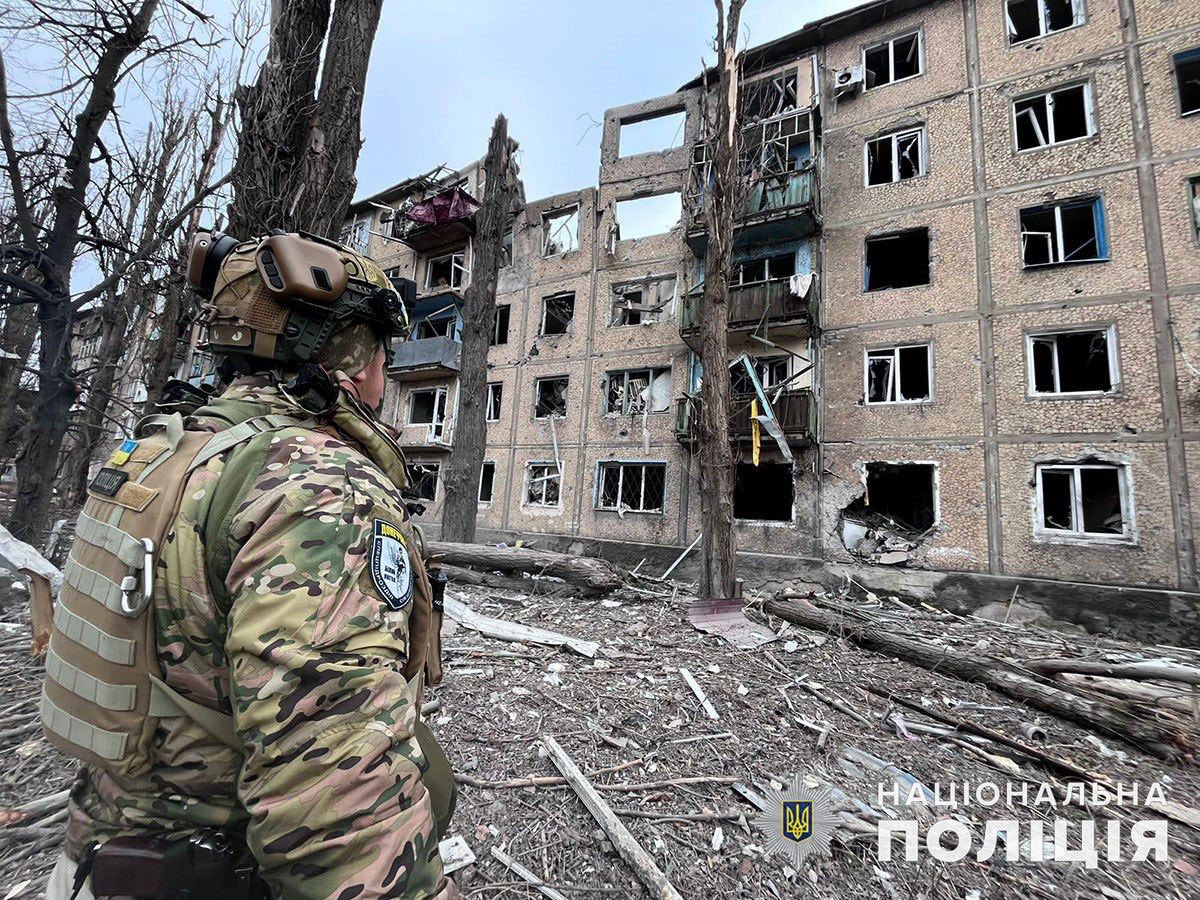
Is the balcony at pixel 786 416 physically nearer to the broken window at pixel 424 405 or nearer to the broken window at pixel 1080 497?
the broken window at pixel 1080 497

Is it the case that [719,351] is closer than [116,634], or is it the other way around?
[116,634]

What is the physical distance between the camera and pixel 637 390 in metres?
14.1

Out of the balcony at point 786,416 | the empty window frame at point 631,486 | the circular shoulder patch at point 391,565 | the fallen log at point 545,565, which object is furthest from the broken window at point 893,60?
the circular shoulder patch at point 391,565

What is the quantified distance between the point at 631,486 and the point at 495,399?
605cm

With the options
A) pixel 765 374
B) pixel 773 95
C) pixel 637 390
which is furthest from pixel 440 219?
pixel 765 374

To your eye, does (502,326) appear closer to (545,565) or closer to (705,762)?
(545,565)

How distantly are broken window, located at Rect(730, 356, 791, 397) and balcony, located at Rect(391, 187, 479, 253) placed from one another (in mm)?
10601

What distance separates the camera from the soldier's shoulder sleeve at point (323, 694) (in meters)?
0.76

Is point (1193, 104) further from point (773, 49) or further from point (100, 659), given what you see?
point (100, 659)

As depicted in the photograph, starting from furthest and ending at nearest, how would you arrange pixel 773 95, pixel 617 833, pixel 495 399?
pixel 495 399 < pixel 773 95 < pixel 617 833

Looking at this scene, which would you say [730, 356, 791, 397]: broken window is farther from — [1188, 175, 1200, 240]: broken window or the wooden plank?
the wooden plank

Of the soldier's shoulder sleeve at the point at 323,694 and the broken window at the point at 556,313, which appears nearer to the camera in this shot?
the soldier's shoulder sleeve at the point at 323,694

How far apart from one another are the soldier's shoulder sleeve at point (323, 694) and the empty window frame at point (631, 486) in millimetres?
12297

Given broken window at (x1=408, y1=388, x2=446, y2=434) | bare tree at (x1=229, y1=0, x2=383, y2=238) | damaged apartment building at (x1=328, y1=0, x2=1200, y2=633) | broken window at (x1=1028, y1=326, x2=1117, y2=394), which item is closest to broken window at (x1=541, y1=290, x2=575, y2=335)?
damaged apartment building at (x1=328, y1=0, x2=1200, y2=633)
